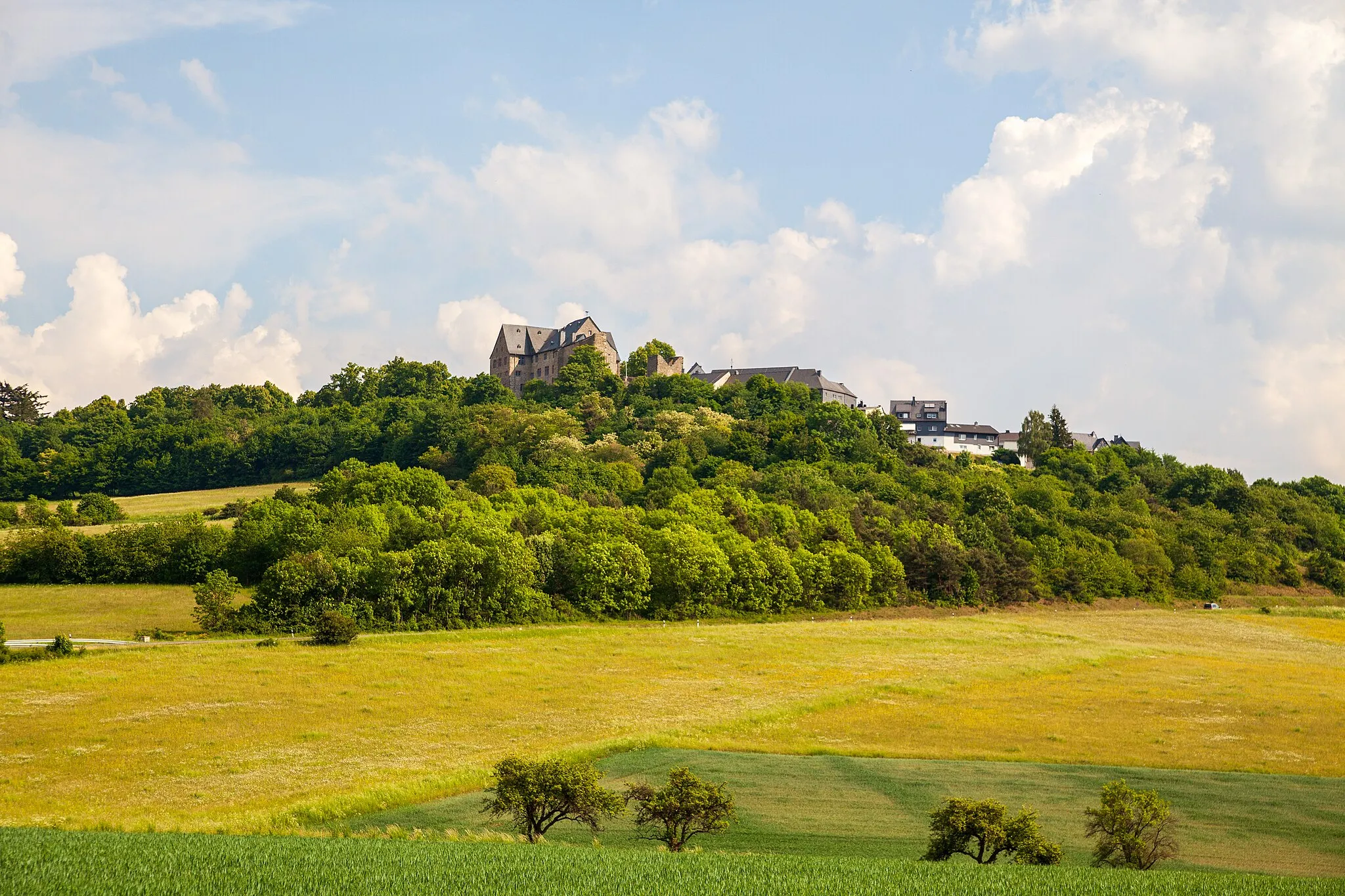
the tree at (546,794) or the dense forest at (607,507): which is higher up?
the dense forest at (607,507)

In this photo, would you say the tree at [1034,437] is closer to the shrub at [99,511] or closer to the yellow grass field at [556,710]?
the yellow grass field at [556,710]

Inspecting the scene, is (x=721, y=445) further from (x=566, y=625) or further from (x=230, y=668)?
(x=230, y=668)

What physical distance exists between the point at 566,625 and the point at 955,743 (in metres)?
40.7

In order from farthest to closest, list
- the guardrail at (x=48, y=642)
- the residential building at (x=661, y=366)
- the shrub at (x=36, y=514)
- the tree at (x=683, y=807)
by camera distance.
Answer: the residential building at (x=661, y=366) → the shrub at (x=36, y=514) → the guardrail at (x=48, y=642) → the tree at (x=683, y=807)

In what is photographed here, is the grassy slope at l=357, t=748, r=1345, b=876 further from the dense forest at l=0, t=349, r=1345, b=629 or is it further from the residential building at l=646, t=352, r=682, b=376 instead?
the residential building at l=646, t=352, r=682, b=376

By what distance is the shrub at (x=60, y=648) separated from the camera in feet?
183

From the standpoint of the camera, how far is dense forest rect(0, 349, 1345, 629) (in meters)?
84.4

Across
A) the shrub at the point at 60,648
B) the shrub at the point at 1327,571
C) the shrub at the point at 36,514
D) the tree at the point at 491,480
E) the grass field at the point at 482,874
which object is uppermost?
the tree at the point at 491,480

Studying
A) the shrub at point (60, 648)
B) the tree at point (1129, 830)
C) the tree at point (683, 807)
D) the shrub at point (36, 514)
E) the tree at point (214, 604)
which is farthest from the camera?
the shrub at point (36, 514)

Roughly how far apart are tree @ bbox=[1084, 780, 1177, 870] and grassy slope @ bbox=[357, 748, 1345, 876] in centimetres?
77

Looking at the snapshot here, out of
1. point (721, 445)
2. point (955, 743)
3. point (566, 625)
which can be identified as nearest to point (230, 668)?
point (566, 625)

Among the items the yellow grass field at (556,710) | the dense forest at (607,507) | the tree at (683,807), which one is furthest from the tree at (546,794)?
the dense forest at (607,507)

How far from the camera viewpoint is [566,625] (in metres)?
77.9

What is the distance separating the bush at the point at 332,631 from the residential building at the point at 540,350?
11389 cm
